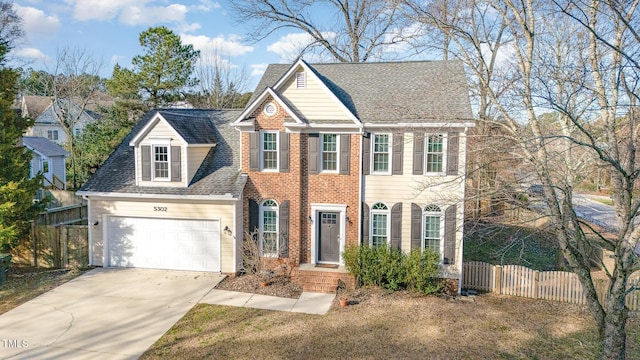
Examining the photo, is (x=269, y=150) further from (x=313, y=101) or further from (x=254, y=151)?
(x=313, y=101)

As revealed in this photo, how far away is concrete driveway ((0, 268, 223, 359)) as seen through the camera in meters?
10.4

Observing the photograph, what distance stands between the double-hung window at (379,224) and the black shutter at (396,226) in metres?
0.21

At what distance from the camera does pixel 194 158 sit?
53.7 ft

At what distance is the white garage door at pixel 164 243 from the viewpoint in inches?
628

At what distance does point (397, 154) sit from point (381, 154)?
592 mm

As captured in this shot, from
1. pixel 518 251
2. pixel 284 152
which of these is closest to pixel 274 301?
pixel 284 152

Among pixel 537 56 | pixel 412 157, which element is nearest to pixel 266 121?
pixel 412 157

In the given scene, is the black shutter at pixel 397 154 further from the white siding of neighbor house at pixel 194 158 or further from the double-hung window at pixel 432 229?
the white siding of neighbor house at pixel 194 158

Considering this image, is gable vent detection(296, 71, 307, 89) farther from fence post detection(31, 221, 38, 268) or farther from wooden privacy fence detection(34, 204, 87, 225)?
wooden privacy fence detection(34, 204, 87, 225)

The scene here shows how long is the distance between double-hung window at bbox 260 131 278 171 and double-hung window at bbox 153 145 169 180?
3.84m

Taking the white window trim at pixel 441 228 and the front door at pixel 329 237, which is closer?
the white window trim at pixel 441 228

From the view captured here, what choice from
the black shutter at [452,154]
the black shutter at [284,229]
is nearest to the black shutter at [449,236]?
the black shutter at [452,154]

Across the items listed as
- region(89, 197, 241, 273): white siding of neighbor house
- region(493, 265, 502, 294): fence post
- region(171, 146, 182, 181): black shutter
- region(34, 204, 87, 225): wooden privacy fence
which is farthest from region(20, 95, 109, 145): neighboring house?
region(493, 265, 502, 294): fence post

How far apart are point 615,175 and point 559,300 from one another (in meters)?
7.74
